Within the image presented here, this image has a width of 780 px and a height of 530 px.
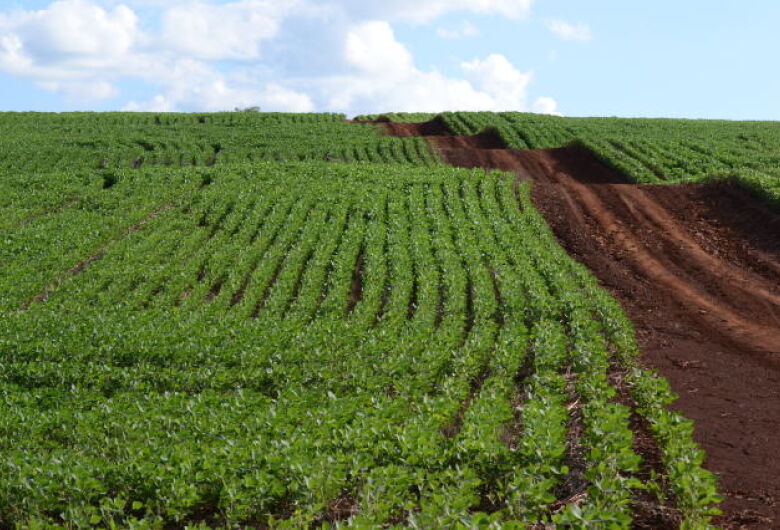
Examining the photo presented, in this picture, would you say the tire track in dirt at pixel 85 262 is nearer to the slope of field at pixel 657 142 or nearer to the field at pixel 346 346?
the field at pixel 346 346

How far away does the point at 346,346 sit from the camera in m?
14.4

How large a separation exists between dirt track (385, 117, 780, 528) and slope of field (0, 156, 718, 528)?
0.92 metres

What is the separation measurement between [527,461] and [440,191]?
77.6 feet

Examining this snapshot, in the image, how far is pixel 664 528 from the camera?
7793 millimetres

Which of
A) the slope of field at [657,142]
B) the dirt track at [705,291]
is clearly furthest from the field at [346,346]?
the slope of field at [657,142]

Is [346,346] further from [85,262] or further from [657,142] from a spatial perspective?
[657,142]

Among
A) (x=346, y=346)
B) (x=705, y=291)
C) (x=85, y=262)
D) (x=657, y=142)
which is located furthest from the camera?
(x=657, y=142)

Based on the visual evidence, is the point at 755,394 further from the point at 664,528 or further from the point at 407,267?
the point at 407,267

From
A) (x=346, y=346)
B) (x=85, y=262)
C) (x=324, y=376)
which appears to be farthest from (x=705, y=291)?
(x=85, y=262)

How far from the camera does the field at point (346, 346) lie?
8.09m

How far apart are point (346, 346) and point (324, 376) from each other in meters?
1.64

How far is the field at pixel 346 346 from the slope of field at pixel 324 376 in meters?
0.06

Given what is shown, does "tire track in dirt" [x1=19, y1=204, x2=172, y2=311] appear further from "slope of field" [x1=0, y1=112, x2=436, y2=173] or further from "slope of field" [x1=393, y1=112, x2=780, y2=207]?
"slope of field" [x1=393, y1=112, x2=780, y2=207]

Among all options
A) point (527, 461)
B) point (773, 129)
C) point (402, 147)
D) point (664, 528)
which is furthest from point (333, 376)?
point (773, 129)
